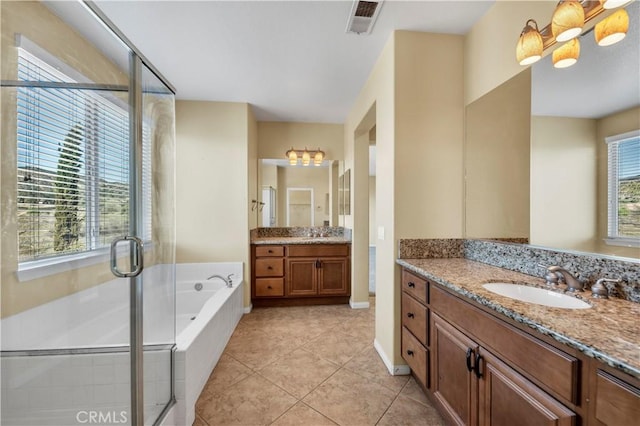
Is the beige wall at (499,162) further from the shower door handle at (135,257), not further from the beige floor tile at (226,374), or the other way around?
the shower door handle at (135,257)

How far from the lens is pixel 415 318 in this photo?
1.75m

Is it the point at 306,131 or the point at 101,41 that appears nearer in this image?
the point at 101,41

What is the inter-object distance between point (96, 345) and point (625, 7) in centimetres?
310

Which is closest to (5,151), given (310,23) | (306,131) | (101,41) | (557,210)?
(101,41)

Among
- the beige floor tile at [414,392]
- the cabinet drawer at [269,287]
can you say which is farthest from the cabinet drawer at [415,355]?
the cabinet drawer at [269,287]

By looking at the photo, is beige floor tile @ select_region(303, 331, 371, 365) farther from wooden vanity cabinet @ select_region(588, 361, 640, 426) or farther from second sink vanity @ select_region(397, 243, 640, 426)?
wooden vanity cabinet @ select_region(588, 361, 640, 426)

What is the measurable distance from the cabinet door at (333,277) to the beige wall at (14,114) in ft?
7.65

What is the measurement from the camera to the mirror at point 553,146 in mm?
1141

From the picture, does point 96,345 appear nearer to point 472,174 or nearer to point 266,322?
point 266,322

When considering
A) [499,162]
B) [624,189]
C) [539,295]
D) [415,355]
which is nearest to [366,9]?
[499,162]

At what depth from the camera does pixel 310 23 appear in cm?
186

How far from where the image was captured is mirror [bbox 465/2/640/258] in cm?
114

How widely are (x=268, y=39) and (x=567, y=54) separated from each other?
1913 mm

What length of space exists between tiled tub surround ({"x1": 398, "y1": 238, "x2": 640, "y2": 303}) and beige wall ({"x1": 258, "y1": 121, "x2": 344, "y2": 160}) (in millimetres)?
2489
